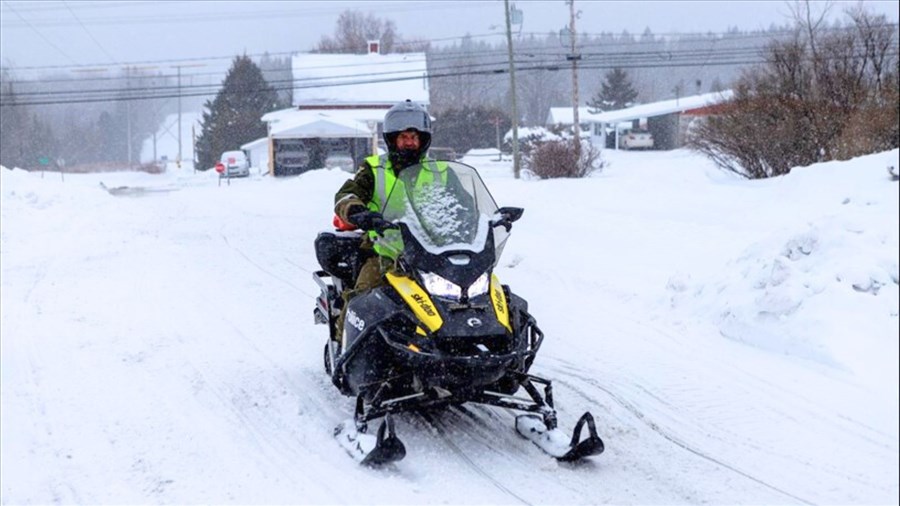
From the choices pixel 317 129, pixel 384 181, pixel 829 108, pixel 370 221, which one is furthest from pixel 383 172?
pixel 317 129

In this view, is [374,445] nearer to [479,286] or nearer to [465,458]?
[465,458]

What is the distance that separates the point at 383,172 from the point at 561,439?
6.62 ft

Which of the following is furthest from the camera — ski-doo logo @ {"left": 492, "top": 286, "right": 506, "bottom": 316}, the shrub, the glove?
the shrub

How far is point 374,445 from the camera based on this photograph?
16.2 ft

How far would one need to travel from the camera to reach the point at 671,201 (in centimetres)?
1387

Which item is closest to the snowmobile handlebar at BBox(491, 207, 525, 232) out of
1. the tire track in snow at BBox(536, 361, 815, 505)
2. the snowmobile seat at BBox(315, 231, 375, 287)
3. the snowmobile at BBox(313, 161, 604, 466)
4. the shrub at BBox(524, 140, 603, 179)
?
the snowmobile at BBox(313, 161, 604, 466)

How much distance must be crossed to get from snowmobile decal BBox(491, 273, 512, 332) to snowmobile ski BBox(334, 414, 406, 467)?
0.84 metres

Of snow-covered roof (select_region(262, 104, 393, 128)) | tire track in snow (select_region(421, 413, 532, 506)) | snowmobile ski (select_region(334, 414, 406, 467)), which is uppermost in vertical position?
snow-covered roof (select_region(262, 104, 393, 128))

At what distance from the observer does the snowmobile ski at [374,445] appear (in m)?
4.75

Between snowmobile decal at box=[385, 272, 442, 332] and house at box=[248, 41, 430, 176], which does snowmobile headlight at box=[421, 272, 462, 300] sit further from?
house at box=[248, 41, 430, 176]

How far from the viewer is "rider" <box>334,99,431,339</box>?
18.3 ft

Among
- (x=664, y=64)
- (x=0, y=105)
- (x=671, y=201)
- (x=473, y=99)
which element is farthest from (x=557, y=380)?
(x=473, y=99)

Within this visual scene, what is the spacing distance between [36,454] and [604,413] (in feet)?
11.8

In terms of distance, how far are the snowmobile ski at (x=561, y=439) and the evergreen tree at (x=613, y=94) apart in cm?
7611
